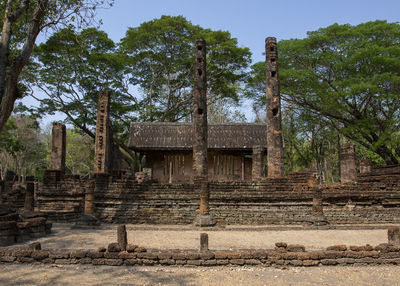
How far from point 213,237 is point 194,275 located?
3579 millimetres

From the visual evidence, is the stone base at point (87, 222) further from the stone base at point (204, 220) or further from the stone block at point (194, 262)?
the stone block at point (194, 262)

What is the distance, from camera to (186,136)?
830 inches

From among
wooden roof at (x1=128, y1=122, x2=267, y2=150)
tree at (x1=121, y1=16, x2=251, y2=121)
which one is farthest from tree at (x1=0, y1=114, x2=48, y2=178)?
wooden roof at (x1=128, y1=122, x2=267, y2=150)

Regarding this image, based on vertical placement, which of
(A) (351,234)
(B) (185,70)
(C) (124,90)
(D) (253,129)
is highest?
(B) (185,70)

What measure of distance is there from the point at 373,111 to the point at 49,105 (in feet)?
73.0

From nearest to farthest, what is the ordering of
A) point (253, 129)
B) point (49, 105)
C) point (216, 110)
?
point (253, 129), point (49, 105), point (216, 110)

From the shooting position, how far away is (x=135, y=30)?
25.0 metres

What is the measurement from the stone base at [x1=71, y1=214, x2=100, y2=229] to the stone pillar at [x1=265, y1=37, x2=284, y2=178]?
775cm

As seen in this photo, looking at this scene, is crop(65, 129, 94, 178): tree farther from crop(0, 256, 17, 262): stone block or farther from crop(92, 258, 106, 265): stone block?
crop(92, 258, 106, 265): stone block

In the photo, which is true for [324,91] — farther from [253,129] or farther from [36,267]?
[36,267]

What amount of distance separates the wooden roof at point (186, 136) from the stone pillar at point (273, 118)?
4831 millimetres

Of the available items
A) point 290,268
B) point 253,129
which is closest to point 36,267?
point 290,268

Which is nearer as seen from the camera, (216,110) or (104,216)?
(104,216)

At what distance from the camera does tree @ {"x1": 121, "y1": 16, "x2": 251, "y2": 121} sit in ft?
81.3
